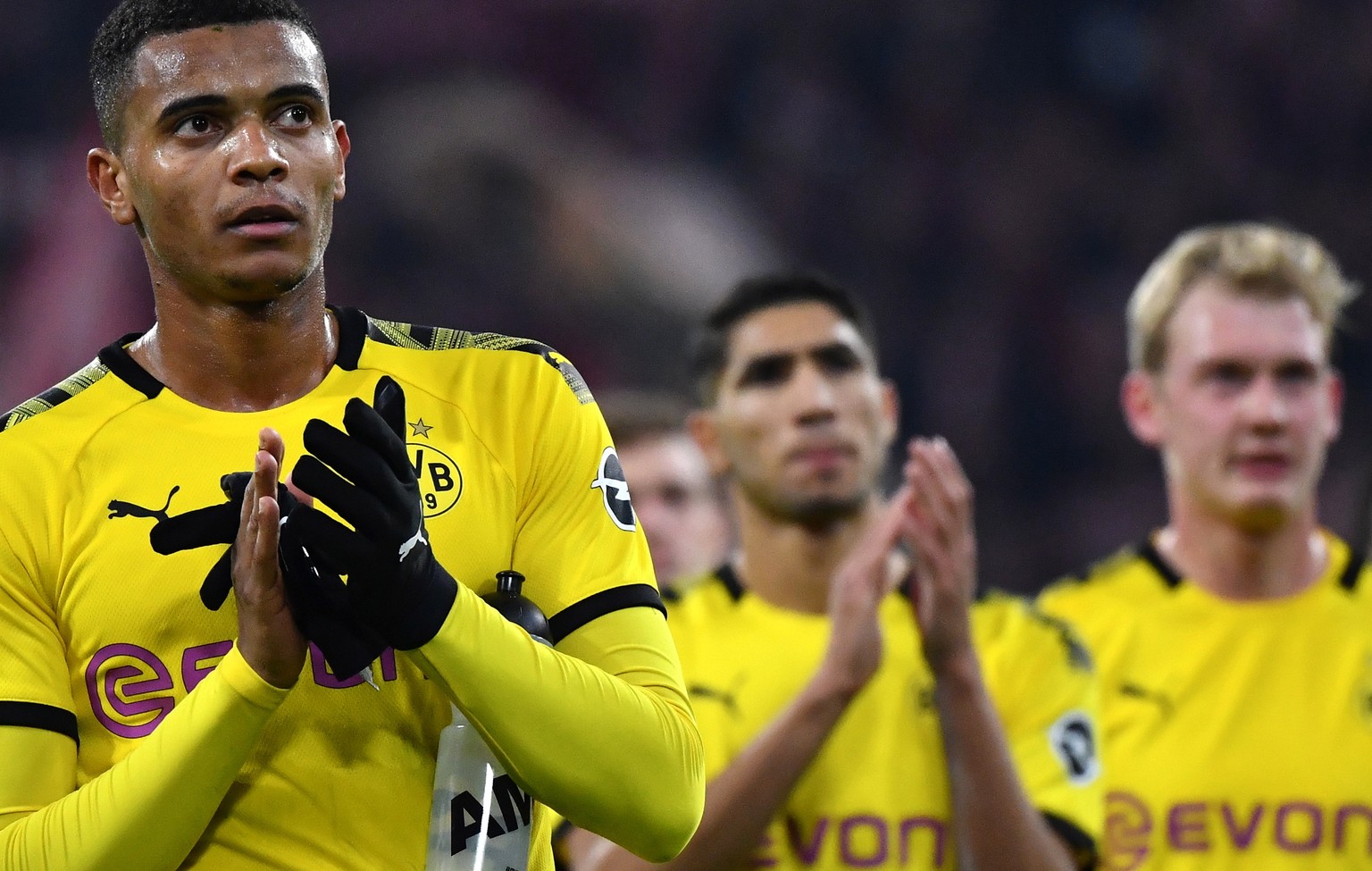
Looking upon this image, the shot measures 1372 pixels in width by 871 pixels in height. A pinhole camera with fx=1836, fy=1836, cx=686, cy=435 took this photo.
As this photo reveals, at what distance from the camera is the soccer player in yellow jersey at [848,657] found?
371cm

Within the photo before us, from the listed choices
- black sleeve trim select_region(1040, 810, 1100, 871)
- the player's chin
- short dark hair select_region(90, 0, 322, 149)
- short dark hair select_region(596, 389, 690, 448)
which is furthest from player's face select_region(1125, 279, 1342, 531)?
short dark hair select_region(90, 0, 322, 149)

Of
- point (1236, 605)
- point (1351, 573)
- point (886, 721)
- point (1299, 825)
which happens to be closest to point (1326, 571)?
point (1351, 573)

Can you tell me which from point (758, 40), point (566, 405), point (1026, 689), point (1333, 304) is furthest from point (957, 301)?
point (566, 405)

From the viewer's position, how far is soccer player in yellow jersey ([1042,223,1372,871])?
402 cm

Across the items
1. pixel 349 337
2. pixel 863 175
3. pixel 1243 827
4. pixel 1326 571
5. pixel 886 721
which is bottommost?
pixel 1243 827

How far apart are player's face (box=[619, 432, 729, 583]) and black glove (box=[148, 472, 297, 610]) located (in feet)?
10.3

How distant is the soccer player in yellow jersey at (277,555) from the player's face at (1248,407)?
2310 millimetres

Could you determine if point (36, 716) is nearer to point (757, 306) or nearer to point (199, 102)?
point (199, 102)

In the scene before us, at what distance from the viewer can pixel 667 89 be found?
31.8 ft

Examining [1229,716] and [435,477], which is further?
[1229,716]

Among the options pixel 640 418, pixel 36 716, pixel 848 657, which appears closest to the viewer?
pixel 36 716

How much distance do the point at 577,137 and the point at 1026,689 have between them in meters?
6.11

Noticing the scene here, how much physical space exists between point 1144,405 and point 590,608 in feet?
8.66

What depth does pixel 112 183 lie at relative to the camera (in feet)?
7.83
